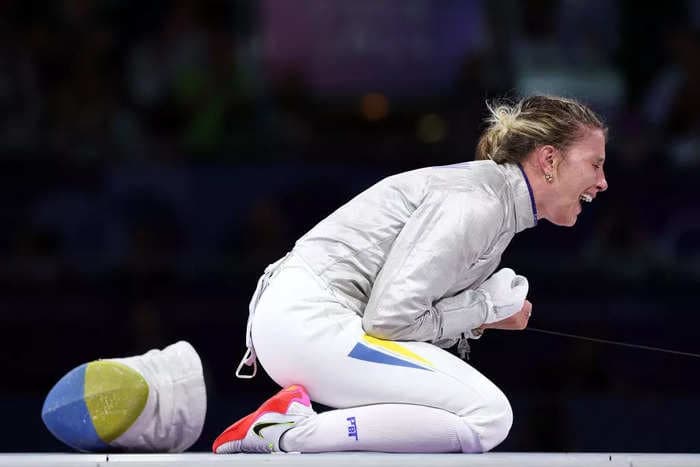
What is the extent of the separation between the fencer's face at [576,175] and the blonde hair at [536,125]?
0.02m

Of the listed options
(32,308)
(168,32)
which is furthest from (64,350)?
(168,32)

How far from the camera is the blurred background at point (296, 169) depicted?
11.5 ft

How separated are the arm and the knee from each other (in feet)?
0.52

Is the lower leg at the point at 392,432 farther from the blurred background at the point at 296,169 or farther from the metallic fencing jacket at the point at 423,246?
the blurred background at the point at 296,169

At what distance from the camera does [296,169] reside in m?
3.81

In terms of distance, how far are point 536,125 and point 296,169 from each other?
1729 mm

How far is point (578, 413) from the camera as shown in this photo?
3338mm

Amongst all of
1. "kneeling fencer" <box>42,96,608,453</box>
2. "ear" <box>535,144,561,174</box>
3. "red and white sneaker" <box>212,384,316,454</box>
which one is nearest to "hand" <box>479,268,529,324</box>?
"kneeling fencer" <box>42,96,608,453</box>

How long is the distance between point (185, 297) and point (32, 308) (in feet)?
1.67

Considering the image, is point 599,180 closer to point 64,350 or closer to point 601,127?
point 601,127

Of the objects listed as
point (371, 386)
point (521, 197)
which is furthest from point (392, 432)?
point (521, 197)

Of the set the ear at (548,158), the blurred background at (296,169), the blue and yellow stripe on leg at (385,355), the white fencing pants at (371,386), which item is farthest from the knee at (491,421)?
the blurred background at (296,169)

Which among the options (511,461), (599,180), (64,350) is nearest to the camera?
(511,461)

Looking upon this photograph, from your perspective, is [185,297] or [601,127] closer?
[601,127]
